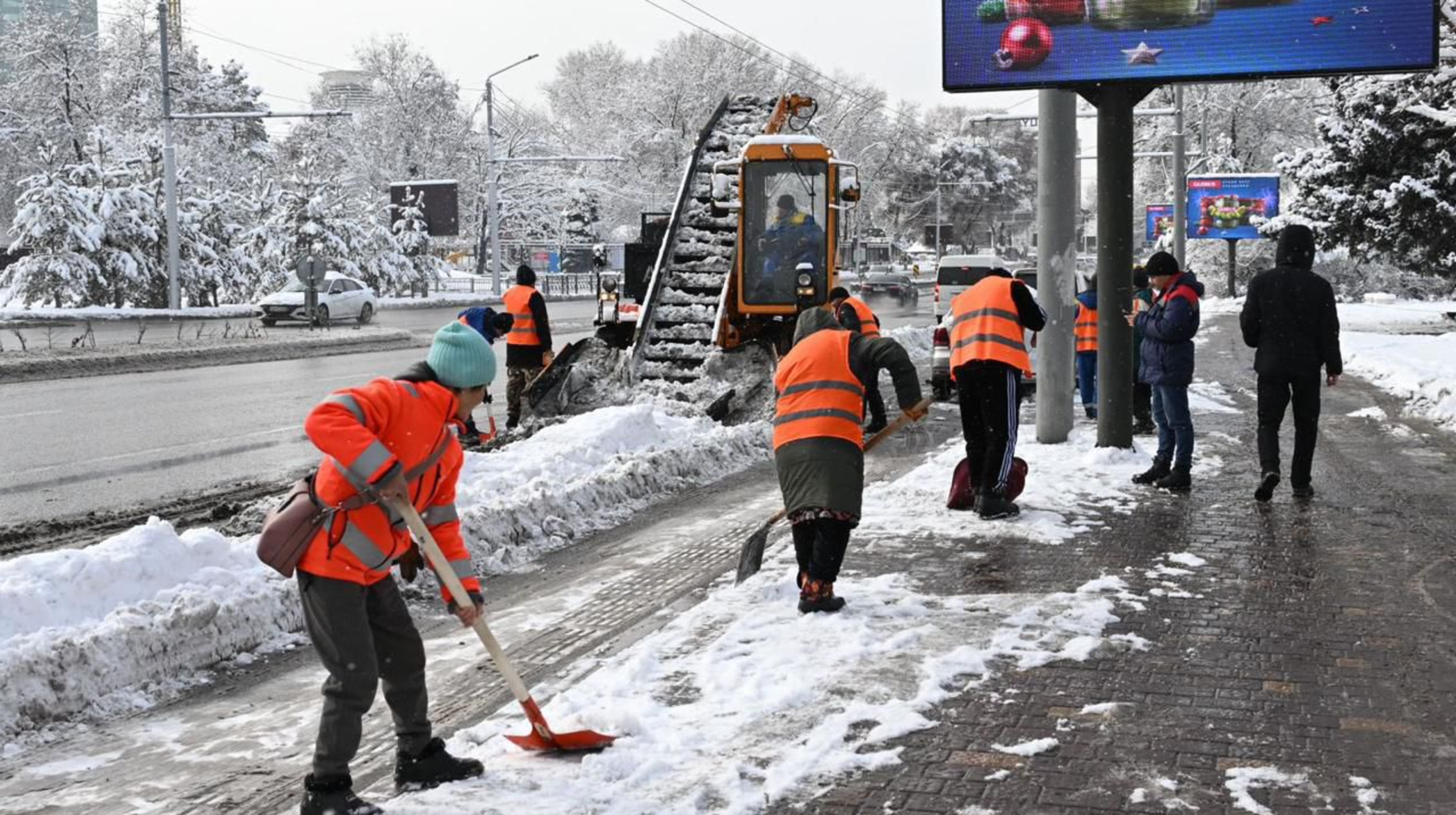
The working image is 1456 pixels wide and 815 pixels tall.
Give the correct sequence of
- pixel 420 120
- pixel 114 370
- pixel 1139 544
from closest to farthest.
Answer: pixel 1139 544
pixel 114 370
pixel 420 120

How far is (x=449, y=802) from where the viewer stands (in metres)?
4.55

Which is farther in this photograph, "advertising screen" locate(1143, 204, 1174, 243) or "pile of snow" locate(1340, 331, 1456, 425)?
"advertising screen" locate(1143, 204, 1174, 243)

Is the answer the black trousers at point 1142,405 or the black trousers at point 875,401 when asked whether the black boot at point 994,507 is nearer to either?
the black trousers at point 875,401

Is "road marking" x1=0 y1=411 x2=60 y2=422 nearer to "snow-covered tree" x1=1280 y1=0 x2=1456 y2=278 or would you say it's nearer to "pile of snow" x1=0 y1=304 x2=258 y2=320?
"pile of snow" x1=0 y1=304 x2=258 y2=320

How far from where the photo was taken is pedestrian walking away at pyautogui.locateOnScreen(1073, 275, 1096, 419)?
1511cm

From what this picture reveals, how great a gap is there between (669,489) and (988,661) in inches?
209

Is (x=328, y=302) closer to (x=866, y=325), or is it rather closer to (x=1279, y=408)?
(x=866, y=325)

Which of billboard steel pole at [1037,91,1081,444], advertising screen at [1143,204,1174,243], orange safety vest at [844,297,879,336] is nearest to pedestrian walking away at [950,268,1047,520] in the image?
orange safety vest at [844,297,879,336]

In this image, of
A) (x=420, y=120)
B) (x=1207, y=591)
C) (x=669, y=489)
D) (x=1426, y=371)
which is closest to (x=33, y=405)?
(x=669, y=489)

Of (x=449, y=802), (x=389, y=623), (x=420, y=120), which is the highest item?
(x=420, y=120)

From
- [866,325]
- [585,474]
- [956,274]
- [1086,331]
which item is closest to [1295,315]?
[866,325]

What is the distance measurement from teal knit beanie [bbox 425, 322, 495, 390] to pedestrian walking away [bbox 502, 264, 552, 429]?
1061cm

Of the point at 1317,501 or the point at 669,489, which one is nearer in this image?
the point at 1317,501

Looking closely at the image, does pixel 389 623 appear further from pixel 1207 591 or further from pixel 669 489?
pixel 669 489
